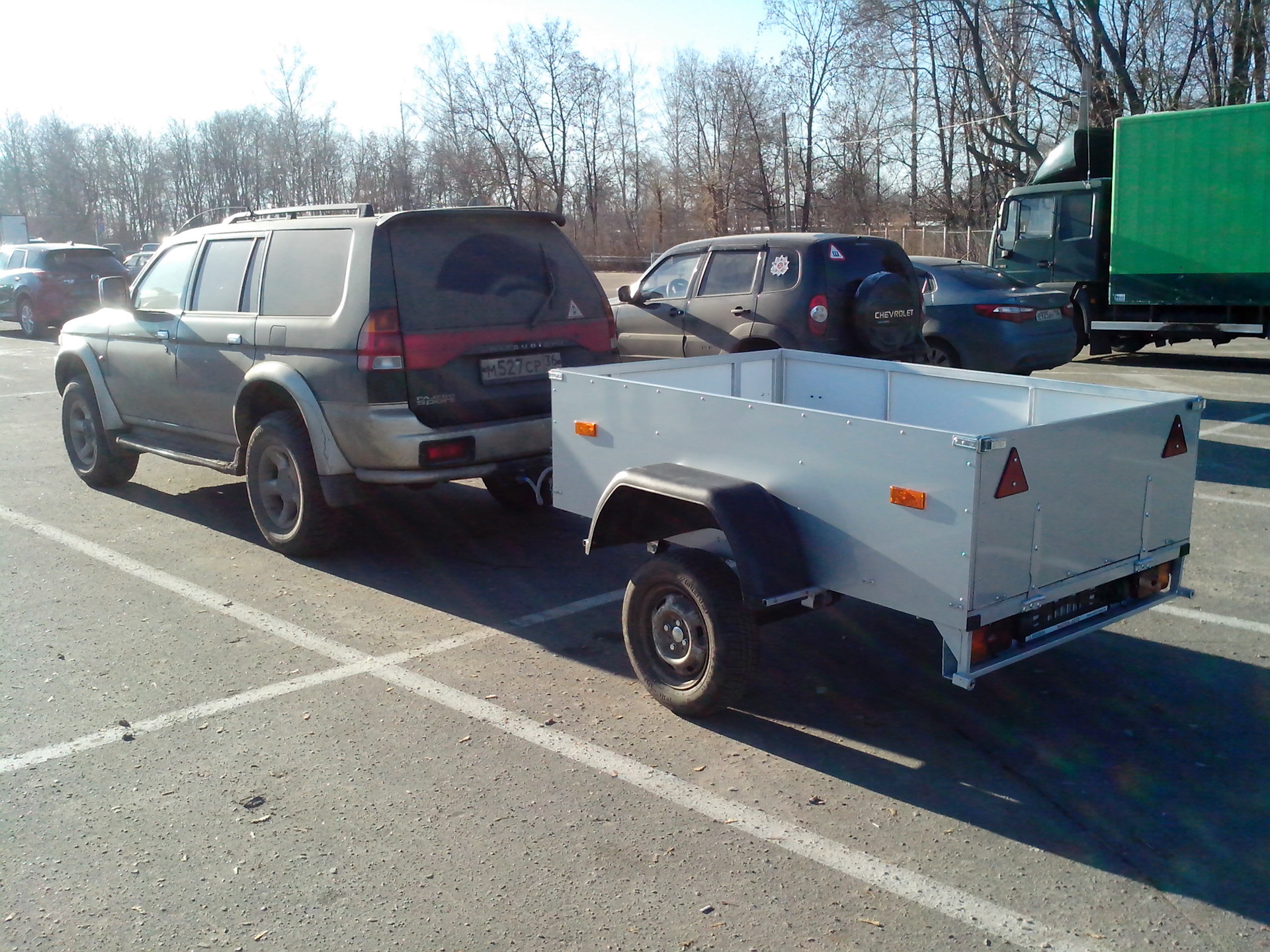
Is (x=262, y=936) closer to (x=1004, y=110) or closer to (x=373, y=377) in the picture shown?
(x=373, y=377)

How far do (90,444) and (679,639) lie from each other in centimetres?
629

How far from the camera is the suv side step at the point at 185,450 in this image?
23.7 ft

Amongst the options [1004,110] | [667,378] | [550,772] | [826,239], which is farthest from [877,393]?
[1004,110]

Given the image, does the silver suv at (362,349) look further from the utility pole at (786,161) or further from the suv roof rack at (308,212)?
the utility pole at (786,161)

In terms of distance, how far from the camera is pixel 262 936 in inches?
125

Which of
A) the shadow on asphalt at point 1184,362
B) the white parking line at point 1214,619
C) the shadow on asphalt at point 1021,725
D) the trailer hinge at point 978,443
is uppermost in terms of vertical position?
the trailer hinge at point 978,443

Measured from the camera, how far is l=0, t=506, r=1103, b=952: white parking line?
10.4ft

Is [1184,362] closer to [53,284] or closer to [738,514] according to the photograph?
[738,514]

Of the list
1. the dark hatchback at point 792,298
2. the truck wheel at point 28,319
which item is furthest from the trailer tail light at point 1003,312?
the truck wheel at point 28,319

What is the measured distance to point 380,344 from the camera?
615 centimetres

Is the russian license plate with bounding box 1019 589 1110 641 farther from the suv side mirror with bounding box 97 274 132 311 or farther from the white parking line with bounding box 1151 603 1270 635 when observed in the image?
the suv side mirror with bounding box 97 274 132 311

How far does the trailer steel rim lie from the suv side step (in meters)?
3.67

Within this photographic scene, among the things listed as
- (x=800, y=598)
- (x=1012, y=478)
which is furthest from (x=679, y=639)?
(x=1012, y=478)

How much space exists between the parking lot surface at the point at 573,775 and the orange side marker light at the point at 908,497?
3.38 ft
